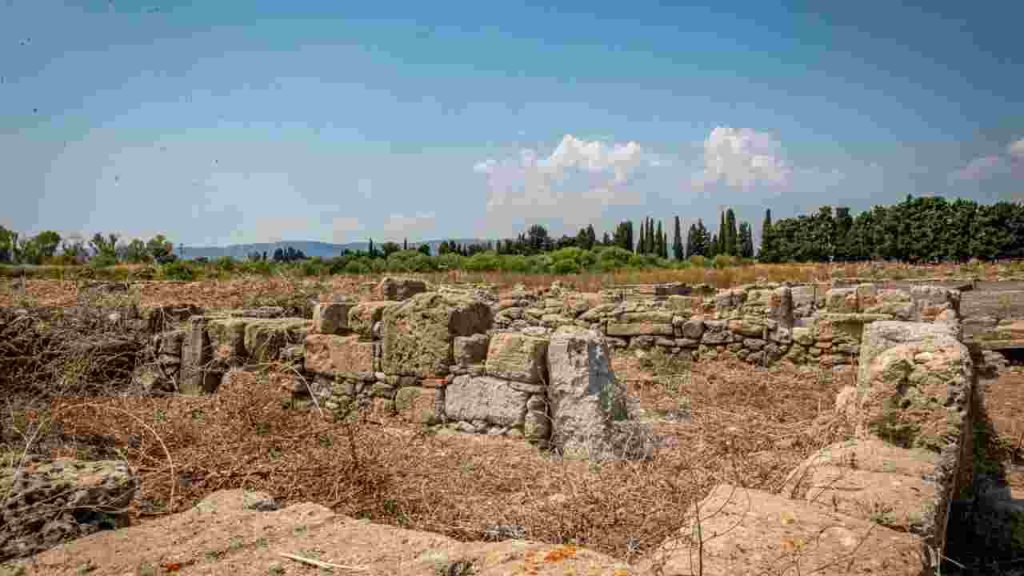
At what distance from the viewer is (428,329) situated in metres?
6.31

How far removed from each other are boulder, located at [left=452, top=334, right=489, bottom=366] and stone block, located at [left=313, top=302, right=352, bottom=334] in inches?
69.5

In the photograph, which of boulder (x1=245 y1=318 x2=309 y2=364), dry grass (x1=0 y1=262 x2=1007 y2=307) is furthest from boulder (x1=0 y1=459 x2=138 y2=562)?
dry grass (x1=0 y1=262 x2=1007 y2=307)

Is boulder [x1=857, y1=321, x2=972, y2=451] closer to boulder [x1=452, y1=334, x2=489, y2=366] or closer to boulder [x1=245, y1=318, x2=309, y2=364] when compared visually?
boulder [x1=452, y1=334, x2=489, y2=366]

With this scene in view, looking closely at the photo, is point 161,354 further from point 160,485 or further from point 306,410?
point 160,485

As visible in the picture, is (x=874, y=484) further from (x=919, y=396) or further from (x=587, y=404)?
(x=587, y=404)

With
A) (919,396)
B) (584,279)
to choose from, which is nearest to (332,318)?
(919,396)

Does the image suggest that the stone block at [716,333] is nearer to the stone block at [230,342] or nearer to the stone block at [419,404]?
the stone block at [419,404]

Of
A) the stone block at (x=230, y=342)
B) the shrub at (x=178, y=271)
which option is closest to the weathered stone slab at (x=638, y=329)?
the stone block at (x=230, y=342)

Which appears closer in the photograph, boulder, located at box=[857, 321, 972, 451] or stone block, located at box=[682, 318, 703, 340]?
boulder, located at box=[857, 321, 972, 451]

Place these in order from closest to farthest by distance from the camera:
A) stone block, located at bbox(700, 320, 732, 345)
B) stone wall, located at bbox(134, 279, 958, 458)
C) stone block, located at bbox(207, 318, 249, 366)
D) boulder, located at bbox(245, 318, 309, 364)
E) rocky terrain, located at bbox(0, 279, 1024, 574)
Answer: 1. rocky terrain, located at bbox(0, 279, 1024, 574)
2. stone wall, located at bbox(134, 279, 958, 458)
3. boulder, located at bbox(245, 318, 309, 364)
4. stone block, located at bbox(207, 318, 249, 366)
5. stone block, located at bbox(700, 320, 732, 345)

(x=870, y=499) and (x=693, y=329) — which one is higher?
(x=870, y=499)

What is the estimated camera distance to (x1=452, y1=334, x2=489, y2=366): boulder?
239 inches

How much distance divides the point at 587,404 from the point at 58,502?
3.87 metres

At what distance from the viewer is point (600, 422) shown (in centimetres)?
539
